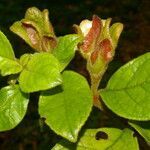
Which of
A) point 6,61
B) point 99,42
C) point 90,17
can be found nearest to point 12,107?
point 6,61

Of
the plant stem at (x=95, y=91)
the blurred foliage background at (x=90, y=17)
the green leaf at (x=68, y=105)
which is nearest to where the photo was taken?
the green leaf at (x=68, y=105)

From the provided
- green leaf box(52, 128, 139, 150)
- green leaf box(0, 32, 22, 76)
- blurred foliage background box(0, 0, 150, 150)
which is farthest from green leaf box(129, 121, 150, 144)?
blurred foliage background box(0, 0, 150, 150)

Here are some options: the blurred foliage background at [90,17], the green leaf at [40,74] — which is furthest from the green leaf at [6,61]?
the blurred foliage background at [90,17]

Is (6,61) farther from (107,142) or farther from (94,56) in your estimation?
(107,142)

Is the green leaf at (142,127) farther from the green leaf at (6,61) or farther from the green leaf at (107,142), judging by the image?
the green leaf at (6,61)

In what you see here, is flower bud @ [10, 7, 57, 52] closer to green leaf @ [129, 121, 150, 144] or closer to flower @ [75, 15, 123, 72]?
flower @ [75, 15, 123, 72]
